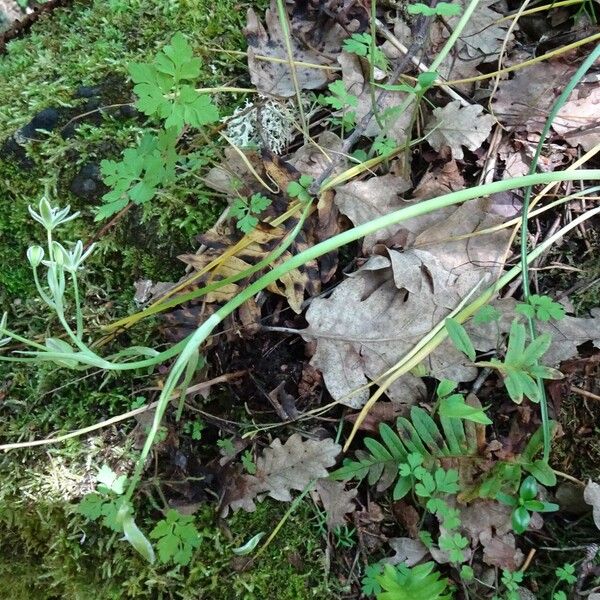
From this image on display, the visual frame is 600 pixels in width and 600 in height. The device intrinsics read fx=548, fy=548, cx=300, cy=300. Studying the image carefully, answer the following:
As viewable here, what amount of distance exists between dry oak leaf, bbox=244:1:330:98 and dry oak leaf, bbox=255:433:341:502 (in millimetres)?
1538

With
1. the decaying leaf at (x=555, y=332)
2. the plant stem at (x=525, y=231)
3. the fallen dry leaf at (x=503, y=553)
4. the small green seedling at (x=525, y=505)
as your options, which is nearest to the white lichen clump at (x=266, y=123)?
the plant stem at (x=525, y=231)

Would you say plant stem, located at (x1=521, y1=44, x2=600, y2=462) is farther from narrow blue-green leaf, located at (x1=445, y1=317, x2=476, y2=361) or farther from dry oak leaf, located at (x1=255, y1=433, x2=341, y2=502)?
dry oak leaf, located at (x1=255, y1=433, x2=341, y2=502)

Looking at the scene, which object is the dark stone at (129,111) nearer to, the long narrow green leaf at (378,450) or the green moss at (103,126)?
the green moss at (103,126)

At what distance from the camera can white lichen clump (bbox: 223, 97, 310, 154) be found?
245 cm

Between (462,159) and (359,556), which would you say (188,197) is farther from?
(359,556)

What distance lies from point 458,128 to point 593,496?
1558mm

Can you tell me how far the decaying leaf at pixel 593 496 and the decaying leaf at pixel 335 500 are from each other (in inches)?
33.1

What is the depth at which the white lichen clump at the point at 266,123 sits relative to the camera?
2449 millimetres

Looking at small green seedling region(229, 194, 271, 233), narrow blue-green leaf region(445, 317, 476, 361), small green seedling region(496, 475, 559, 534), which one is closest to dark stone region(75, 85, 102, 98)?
small green seedling region(229, 194, 271, 233)

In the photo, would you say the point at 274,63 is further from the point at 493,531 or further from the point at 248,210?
the point at 493,531

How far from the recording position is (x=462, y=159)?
2395 mm

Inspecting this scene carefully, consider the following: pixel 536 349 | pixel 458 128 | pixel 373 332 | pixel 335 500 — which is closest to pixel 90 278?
pixel 373 332

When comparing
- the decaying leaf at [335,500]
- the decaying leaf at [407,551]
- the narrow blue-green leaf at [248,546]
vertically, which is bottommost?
the decaying leaf at [407,551]

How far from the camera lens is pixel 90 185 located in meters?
2.38
